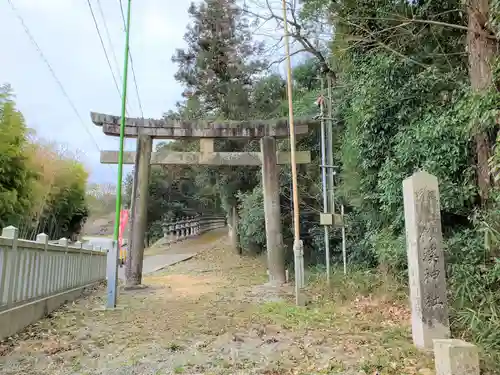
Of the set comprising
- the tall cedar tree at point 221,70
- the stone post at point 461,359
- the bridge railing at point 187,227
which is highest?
the tall cedar tree at point 221,70

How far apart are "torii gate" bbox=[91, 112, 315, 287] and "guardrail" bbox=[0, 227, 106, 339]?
161 cm

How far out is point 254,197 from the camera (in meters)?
13.5

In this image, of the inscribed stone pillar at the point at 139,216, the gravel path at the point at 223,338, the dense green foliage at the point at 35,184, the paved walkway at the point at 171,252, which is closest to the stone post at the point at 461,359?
the gravel path at the point at 223,338

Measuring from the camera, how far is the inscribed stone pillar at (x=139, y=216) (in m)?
10.3

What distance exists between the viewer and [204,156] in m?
11.1

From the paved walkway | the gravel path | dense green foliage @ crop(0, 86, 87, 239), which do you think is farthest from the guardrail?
the paved walkway

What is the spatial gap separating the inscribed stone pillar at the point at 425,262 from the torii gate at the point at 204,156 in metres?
5.53

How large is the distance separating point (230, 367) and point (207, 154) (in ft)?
25.0

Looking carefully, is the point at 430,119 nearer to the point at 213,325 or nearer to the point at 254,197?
the point at 213,325

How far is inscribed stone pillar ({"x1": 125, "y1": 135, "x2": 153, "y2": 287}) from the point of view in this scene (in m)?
10.3

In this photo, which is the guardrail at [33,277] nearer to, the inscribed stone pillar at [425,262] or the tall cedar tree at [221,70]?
the inscribed stone pillar at [425,262]

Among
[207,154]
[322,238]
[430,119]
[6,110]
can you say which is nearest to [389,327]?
[430,119]

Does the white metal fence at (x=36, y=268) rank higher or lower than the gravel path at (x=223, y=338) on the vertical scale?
higher

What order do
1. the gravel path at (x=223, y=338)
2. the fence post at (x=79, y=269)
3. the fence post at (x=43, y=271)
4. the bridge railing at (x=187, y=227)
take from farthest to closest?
the bridge railing at (x=187, y=227)
the fence post at (x=79, y=269)
the fence post at (x=43, y=271)
the gravel path at (x=223, y=338)
